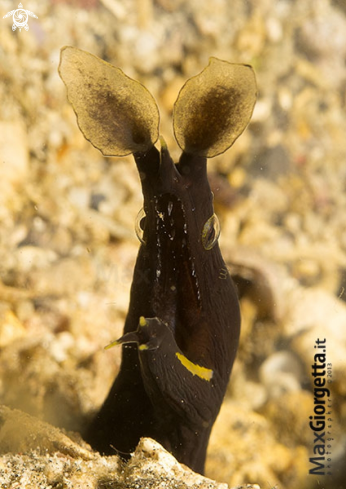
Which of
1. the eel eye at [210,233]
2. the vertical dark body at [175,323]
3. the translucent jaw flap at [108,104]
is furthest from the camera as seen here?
the eel eye at [210,233]

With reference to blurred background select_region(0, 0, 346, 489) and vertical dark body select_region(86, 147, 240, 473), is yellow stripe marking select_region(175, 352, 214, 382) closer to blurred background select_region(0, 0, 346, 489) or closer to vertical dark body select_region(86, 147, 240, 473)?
vertical dark body select_region(86, 147, 240, 473)

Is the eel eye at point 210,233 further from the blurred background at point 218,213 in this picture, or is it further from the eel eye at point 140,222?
the blurred background at point 218,213

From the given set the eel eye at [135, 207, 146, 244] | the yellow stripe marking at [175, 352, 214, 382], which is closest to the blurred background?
the yellow stripe marking at [175, 352, 214, 382]

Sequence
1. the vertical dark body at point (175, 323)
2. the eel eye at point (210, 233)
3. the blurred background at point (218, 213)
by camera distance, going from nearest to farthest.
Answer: the vertical dark body at point (175, 323), the eel eye at point (210, 233), the blurred background at point (218, 213)

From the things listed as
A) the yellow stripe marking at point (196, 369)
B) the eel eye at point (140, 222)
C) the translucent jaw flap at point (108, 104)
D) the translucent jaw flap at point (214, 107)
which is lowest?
the yellow stripe marking at point (196, 369)

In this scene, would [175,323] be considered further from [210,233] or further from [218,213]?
[218,213]

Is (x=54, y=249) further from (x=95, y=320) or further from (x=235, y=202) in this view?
(x=235, y=202)

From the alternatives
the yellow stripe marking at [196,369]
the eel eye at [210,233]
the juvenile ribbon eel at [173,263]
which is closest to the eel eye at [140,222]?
the juvenile ribbon eel at [173,263]

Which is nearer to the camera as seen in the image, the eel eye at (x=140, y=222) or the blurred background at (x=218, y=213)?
the eel eye at (x=140, y=222)
